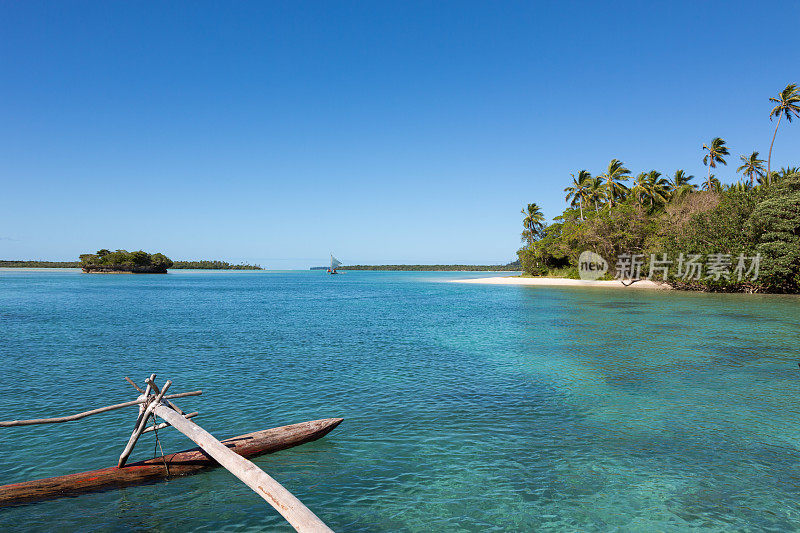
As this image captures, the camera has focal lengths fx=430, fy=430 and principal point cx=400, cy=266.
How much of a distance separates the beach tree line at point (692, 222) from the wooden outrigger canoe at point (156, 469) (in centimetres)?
5714

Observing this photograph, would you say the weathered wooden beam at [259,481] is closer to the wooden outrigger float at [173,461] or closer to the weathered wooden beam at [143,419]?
the wooden outrigger float at [173,461]

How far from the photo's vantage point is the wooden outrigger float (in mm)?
6438

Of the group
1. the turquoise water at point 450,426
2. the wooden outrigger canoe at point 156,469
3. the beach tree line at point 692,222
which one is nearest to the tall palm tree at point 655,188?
the beach tree line at point 692,222

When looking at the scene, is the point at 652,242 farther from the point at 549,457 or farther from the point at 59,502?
the point at 59,502

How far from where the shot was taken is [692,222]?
57.3m

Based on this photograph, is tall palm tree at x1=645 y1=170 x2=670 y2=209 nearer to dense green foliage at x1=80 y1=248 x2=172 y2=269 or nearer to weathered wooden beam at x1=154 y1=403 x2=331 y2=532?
weathered wooden beam at x1=154 y1=403 x2=331 y2=532

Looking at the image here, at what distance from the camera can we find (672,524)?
22.3ft

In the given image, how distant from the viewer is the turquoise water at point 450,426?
7191 mm

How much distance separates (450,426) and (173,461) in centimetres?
634

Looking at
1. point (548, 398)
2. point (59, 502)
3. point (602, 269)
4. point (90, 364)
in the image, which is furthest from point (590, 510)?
point (602, 269)

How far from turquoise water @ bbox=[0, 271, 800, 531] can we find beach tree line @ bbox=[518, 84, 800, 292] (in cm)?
3102

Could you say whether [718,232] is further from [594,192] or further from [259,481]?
[259,481]

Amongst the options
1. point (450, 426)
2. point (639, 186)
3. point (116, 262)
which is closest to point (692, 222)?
point (639, 186)

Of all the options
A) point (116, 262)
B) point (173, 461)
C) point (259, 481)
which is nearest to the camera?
point (259, 481)
